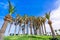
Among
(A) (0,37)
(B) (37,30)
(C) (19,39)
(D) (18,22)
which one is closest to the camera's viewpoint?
(A) (0,37)

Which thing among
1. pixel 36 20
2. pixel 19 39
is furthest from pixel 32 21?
pixel 19 39

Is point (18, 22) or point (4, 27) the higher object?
point (18, 22)

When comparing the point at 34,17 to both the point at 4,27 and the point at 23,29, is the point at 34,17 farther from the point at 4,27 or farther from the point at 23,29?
the point at 4,27

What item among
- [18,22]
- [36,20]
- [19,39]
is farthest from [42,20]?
[19,39]

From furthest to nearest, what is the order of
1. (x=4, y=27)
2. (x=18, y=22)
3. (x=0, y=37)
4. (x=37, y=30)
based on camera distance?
(x=37, y=30) → (x=18, y=22) → (x=4, y=27) → (x=0, y=37)

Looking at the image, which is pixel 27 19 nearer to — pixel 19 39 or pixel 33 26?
pixel 33 26

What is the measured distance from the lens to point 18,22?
79.4m

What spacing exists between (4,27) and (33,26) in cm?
5747

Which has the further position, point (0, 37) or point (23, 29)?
point (23, 29)

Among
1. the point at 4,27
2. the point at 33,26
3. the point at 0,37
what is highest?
the point at 33,26

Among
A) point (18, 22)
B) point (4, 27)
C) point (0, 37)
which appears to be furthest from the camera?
point (18, 22)

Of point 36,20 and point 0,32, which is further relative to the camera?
point 36,20

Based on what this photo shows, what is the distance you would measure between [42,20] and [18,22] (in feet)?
37.2

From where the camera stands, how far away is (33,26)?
84.9m
